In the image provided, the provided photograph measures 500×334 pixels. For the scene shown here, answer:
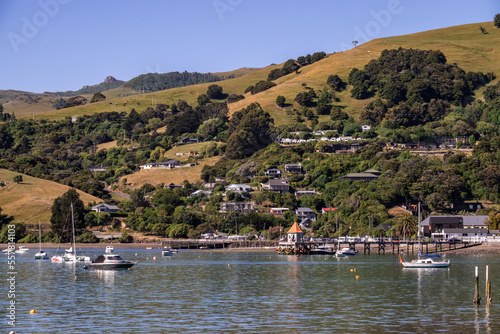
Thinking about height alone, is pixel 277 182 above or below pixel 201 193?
above

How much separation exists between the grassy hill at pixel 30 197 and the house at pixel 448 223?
298 ft

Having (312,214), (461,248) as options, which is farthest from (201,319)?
(312,214)

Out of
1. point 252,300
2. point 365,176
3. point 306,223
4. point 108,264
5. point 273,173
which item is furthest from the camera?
point 273,173

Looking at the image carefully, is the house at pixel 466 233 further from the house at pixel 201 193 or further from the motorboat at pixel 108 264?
the motorboat at pixel 108 264

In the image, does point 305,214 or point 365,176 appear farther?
point 365,176

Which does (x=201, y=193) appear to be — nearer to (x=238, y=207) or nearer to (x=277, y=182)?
(x=238, y=207)

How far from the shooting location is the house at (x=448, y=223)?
14100 cm

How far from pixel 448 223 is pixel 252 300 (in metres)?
92.7

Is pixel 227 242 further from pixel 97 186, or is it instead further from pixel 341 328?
pixel 341 328

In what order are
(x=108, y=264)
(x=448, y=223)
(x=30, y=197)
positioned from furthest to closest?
(x=30, y=197), (x=448, y=223), (x=108, y=264)

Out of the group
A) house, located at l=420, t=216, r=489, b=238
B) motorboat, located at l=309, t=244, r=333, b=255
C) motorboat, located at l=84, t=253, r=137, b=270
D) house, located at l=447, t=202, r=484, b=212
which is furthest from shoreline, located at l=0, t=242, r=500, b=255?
motorboat, located at l=84, t=253, r=137, b=270

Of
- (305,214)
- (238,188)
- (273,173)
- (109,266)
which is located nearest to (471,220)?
(305,214)

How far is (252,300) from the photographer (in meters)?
59.5

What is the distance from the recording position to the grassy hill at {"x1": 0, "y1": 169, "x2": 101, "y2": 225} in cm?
16988
